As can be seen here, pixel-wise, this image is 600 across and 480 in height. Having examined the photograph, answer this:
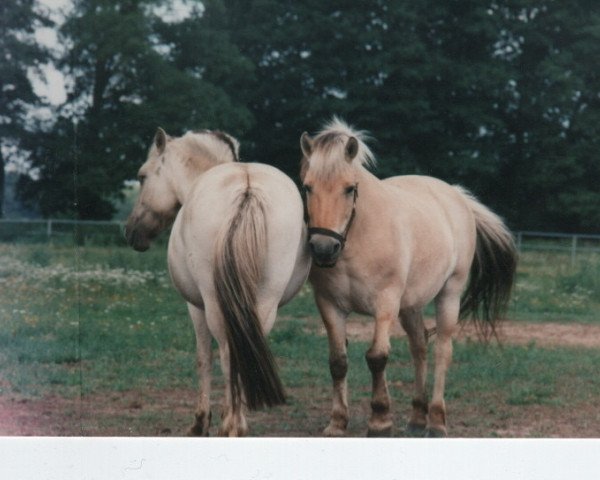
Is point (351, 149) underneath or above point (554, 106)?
underneath

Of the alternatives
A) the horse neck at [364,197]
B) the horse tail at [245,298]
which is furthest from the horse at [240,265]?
the horse neck at [364,197]

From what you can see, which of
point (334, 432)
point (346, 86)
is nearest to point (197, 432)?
point (334, 432)

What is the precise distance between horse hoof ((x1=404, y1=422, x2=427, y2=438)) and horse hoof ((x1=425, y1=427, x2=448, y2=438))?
0.06m

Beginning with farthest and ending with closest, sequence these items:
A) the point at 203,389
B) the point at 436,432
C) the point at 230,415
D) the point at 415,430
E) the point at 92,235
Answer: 1. the point at 92,235
2. the point at 415,430
3. the point at 436,432
4. the point at 203,389
5. the point at 230,415

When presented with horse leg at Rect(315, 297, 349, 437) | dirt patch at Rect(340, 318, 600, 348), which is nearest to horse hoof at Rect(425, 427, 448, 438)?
horse leg at Rect(315, 297, 349, 437)

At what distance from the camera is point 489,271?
742 centimetres

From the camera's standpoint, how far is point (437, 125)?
6891mm

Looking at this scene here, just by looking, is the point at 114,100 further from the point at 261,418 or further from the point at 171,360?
the point at 261,418

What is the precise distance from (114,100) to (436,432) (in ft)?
10.7

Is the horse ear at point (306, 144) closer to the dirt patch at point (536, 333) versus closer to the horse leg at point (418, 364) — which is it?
the horse leg at point (418, 364)

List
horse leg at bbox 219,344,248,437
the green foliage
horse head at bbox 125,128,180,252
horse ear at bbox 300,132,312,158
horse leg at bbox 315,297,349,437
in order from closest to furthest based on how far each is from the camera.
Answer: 1. horse leg at bbox 219,344,248,437
2. horse ear at bbox 300,132,312,158
3. horse leg at bbox 315,297,349,437
4. horse head at bbox 125,128,180,252
5. the green foliage

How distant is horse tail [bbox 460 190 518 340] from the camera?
730cm

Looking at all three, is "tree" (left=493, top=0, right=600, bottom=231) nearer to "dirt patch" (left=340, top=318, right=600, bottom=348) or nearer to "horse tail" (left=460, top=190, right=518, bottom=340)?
"horse tail" (left=460, top=190, right=518, bottom=340)

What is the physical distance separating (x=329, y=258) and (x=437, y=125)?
5.88 feet
